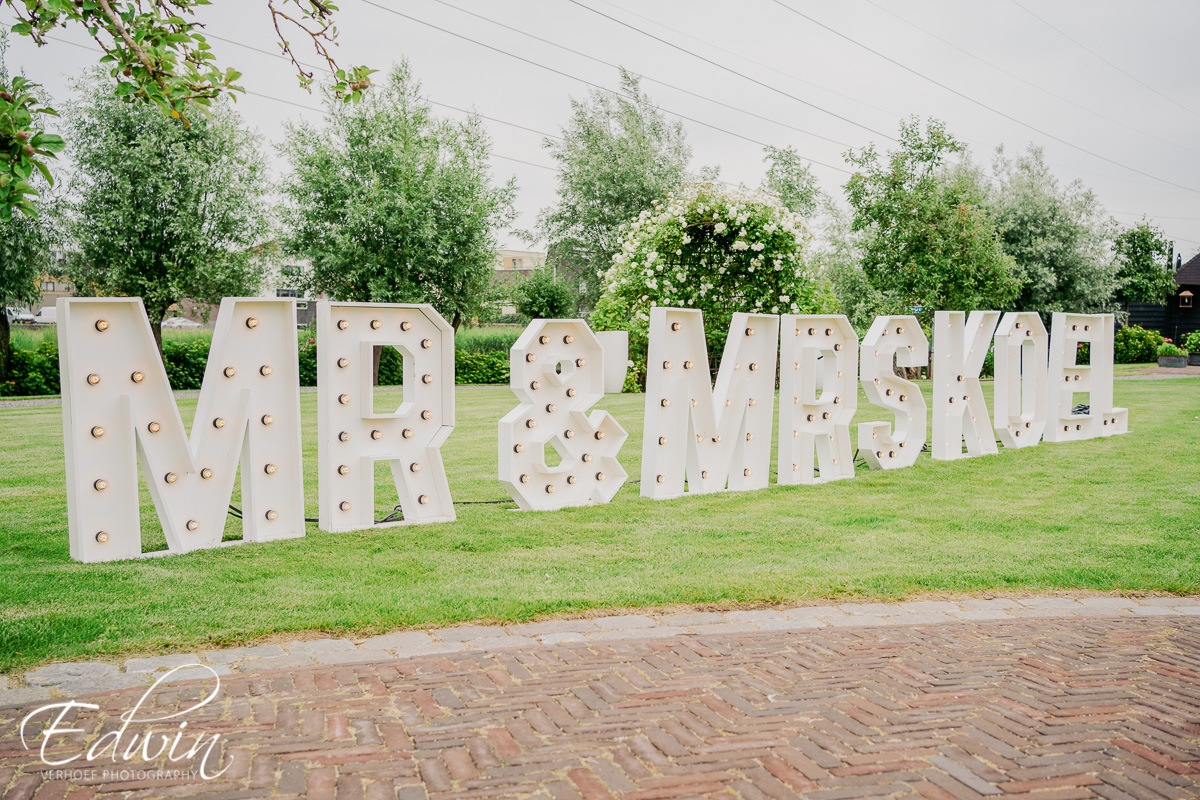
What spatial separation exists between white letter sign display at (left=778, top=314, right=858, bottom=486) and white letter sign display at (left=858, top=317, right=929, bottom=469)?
38 centimetres

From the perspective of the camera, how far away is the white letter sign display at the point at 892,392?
1038 cm

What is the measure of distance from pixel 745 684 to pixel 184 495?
442 cm

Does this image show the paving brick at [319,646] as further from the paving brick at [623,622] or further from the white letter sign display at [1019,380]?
the white letter sign display at [1019,380]

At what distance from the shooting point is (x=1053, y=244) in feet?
111

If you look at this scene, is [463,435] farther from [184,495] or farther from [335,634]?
[335,634]

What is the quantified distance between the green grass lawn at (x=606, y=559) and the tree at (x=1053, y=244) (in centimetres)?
2700

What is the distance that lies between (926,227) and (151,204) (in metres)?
21.3

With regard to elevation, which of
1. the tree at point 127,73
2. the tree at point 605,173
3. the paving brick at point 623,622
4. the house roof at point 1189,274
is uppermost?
the tree at point 605,173

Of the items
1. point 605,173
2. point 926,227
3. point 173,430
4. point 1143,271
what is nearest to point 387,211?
point 605,173

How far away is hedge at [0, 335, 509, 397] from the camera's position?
23906mm

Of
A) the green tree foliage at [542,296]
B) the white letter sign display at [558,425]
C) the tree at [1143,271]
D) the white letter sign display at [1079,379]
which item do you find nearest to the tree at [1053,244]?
the tree at [1143,271]

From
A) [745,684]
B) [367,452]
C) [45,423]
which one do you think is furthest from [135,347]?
[45,423]

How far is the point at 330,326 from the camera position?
6.93m

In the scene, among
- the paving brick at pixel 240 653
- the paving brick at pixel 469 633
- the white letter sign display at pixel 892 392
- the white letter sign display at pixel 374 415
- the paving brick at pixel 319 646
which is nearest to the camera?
the paving brick at pixel 240 653
